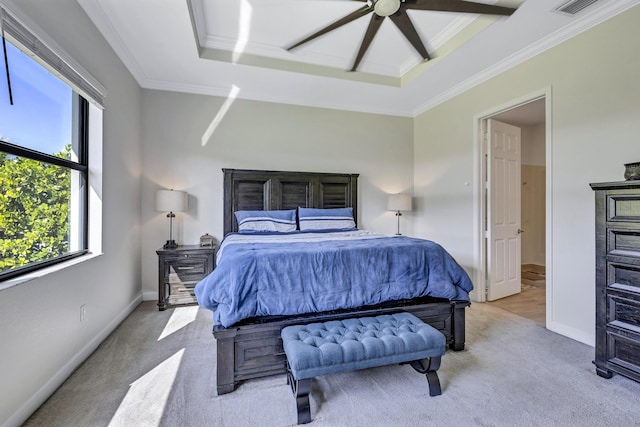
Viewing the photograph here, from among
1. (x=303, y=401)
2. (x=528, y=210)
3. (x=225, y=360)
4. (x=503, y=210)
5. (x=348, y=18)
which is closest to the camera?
(x=303, y=401)

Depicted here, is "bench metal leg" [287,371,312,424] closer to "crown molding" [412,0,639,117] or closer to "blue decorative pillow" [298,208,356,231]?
"blue decorative pillow" [298,208,356,231]

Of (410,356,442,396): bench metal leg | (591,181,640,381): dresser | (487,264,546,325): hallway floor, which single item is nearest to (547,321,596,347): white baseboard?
(487,264,546,325): hallway floor

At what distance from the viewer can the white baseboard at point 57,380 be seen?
1.48 metres

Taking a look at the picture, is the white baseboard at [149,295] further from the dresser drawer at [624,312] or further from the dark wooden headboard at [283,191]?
the dresser drawer at [624,312]

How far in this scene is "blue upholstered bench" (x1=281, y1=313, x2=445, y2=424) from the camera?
1.53 m

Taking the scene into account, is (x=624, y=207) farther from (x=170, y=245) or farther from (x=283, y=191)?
(x=170, y=245)

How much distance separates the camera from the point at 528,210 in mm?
5855

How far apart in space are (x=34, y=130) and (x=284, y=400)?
229cm

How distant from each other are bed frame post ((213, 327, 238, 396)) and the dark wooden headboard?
221 centimetres

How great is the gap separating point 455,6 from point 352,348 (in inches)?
99.5

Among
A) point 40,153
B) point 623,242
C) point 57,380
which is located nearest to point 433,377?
point 623,242

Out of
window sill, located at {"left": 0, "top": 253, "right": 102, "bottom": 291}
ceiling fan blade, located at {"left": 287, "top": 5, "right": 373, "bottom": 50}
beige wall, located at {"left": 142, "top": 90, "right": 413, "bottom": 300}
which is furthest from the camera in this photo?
beige wall, located at {"left": 142, "top": 90, "right": 413, "bottom": 300}

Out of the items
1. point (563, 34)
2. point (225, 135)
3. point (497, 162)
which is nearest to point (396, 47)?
point (563, 34)

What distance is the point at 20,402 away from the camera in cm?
151
